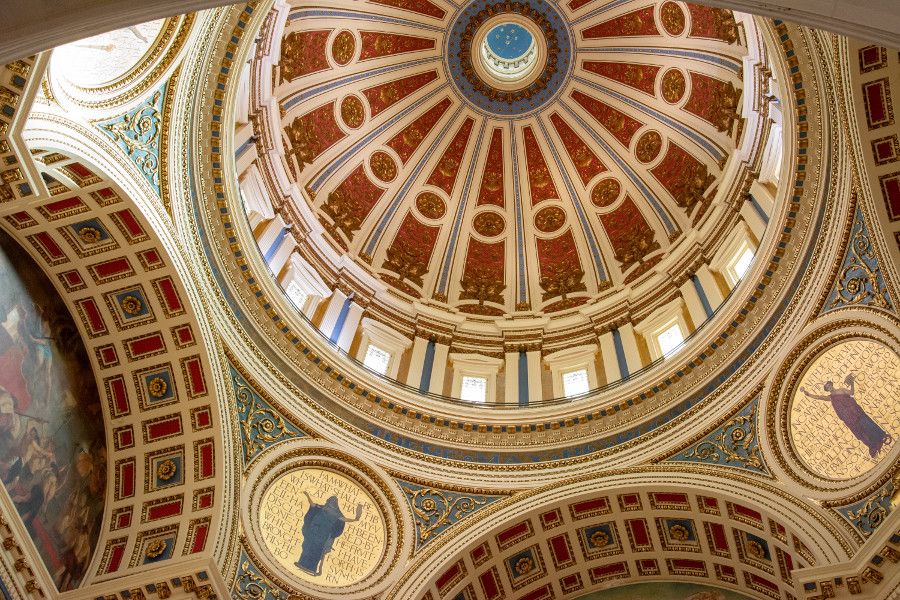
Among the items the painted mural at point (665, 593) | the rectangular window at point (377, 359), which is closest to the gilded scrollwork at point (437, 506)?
the painted mural at point (665, 593)

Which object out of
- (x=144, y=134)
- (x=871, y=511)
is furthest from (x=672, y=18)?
(x=871, y=511)

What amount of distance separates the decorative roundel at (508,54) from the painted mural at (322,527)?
60.1 feet

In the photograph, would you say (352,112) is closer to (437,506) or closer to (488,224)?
(488,224)

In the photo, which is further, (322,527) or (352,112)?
(352,112)

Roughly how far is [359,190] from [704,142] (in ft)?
37.1

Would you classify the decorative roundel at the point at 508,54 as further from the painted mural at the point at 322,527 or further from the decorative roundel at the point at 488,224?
the painted mural at the point at 322,527

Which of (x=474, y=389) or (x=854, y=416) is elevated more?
(x=474, y=389)

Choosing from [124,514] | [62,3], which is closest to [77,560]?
[124,514]

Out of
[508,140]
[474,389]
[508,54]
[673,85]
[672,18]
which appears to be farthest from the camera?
[508,54]

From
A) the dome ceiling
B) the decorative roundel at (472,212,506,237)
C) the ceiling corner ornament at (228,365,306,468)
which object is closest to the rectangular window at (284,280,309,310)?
the dome ceiling

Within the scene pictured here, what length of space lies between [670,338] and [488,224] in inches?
398

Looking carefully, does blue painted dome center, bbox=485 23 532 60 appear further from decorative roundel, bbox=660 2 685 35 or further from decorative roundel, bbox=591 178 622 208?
decorative roundel, bbox=591 178 622 208

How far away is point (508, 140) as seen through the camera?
3400 centimetres

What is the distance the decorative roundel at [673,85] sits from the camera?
99.8ft
